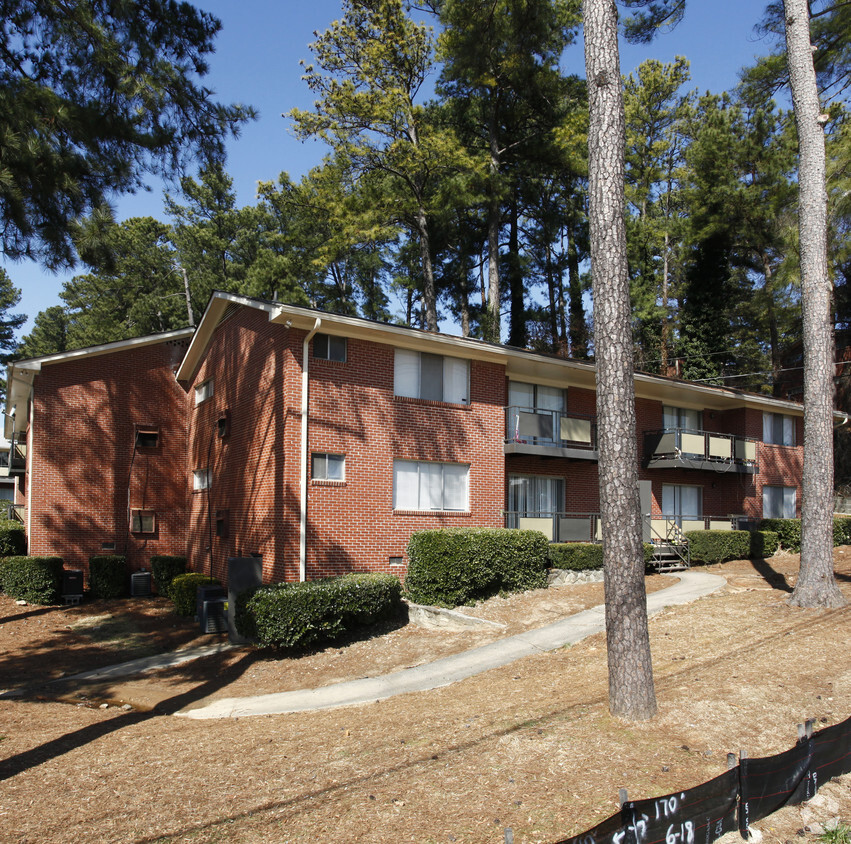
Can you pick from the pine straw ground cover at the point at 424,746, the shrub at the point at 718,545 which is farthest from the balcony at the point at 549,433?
the pine straw ground cover at the point at 424,746

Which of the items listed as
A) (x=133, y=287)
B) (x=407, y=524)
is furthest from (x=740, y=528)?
(x=133, y=287)

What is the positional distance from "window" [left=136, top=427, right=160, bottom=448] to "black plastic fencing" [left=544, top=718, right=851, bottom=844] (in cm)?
1927

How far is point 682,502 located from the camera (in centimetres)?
2427

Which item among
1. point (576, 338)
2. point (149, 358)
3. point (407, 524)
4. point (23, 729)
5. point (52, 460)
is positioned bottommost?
point (23, 729)

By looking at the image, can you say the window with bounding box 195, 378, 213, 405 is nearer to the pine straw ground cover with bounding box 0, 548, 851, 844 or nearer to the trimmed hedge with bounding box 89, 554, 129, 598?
the trimmed hedge with bounding box 89, 554, 129, 598

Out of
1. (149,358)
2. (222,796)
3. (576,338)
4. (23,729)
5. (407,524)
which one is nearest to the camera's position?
(222,796)

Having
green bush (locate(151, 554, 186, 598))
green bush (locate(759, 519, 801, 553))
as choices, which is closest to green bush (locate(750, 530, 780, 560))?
green bush (locate(759, 519, 801, 553))

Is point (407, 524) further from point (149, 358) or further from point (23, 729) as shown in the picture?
point (149, 358)

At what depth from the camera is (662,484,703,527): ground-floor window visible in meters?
23.6

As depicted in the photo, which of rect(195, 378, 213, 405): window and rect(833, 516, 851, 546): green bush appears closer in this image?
rect(195, 378, 213, 405): window

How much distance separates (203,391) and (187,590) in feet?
20.8

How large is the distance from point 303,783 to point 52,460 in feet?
55.9

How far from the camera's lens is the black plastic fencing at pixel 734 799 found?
436 cm

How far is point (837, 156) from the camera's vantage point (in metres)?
19.3
